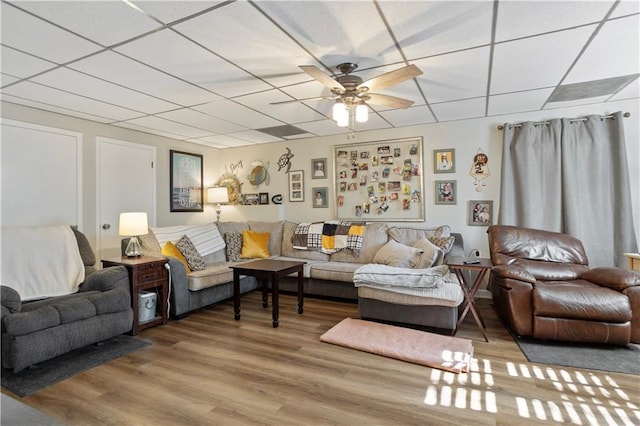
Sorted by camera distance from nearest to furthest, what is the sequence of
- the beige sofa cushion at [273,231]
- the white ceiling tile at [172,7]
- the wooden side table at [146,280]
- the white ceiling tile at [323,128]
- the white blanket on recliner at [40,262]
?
the white ceiling tile at [172,7] < the white blanket on recliner at [40,262] < the wooden side table at [146,280] < the white ceiling tile at [323,128] < the beige sofa cushion at [273,231]

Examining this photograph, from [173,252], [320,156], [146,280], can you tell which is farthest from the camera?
[320,156]

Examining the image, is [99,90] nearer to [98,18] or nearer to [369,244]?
[98,18]

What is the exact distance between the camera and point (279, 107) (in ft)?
12.1

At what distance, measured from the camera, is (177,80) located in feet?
9.50

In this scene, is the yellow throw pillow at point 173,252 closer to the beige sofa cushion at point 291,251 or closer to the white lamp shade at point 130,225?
the white lamp shade at point 130,225

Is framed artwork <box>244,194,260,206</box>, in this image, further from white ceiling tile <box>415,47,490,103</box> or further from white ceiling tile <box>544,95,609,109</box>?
white ceiling tile <box>544,95,609,109</box>

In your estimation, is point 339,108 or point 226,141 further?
point 226,141

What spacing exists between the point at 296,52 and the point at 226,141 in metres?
3.44

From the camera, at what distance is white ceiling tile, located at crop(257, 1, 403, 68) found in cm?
187

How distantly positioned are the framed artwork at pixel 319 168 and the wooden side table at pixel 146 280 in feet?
8.82

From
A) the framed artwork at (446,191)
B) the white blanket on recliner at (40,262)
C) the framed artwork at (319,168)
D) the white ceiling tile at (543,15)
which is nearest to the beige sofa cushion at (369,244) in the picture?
the framed artwork at (446,191)

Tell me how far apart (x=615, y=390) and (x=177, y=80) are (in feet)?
13.2

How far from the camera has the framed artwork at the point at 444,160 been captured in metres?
4.47

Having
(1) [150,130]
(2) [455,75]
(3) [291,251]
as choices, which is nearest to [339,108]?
(2) [455,75]
